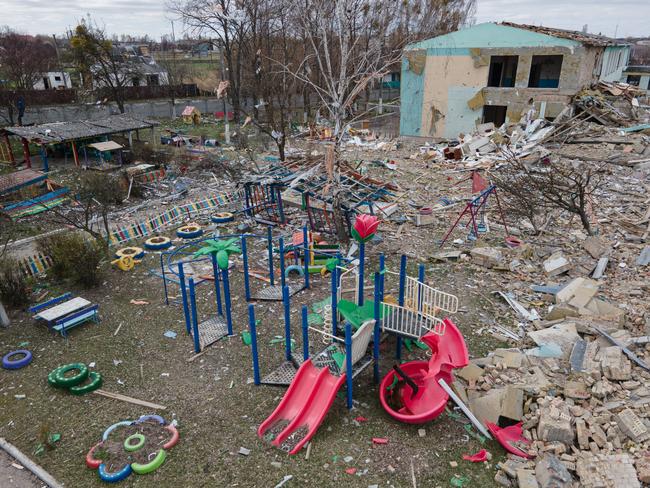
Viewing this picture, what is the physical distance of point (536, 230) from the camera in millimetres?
12328

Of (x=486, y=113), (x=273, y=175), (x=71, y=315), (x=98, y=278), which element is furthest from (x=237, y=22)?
(x=71, y=315)

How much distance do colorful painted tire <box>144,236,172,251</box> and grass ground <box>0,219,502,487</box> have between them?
9.51 ft

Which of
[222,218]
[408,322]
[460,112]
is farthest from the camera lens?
[460,112]

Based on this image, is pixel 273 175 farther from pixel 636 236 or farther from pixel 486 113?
pixel 486 113

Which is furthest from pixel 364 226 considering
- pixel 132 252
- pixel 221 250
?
pixel 132 252

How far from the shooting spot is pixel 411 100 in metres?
26.6

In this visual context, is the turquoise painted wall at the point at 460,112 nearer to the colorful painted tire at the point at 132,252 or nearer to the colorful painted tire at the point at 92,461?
the colorful painted tire at the point at 132,252

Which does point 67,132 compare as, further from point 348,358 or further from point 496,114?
point 496,114

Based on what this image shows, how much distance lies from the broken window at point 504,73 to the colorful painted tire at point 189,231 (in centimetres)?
2327

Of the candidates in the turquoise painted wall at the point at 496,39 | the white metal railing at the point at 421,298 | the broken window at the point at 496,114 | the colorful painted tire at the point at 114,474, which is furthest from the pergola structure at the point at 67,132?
the broken window at the point at 496,114

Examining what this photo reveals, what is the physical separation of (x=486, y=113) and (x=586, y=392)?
23692mm

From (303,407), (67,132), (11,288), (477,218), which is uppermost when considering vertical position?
(67,132)

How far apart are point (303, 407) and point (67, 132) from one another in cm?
1920

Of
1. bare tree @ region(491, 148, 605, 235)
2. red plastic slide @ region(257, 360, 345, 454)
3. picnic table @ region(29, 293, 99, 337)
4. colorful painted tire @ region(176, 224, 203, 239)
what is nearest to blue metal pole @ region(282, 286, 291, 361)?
red plastic slide @ region(257, 360, 345, 454)
